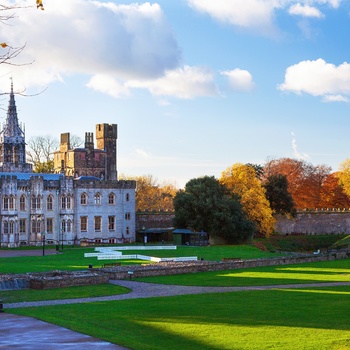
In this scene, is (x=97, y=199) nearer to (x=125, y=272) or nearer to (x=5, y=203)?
(x=5, y=203)

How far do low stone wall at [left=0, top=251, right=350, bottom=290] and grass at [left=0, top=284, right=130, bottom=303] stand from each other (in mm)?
806

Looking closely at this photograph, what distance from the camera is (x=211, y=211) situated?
3280 inches

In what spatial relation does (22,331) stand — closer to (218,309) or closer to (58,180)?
(218,309)

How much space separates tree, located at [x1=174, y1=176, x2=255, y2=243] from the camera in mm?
82125

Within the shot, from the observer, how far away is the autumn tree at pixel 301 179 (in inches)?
5226

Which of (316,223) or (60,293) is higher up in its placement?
(316,223)

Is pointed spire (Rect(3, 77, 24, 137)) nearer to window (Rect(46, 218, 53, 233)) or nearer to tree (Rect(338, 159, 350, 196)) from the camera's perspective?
window (Rect(46, 218, 53, 233))

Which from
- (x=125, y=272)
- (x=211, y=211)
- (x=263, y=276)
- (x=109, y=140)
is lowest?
(x=263, y=276)

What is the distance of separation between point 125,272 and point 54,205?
43.4m

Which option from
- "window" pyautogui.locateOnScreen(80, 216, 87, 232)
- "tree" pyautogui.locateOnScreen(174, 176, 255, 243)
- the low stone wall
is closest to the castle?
"window" pyautogui.locateOnScreen(80, 216, 87, 232)

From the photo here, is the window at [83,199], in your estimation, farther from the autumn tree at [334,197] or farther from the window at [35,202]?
the autumn tree at [334,197]

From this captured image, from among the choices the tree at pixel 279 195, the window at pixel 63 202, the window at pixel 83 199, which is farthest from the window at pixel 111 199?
the tree at pixel 279 195

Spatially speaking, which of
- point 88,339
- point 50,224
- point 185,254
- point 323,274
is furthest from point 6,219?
point 88,339

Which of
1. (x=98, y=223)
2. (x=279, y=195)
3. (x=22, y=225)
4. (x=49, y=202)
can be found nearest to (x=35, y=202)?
(x=49, y=202)
